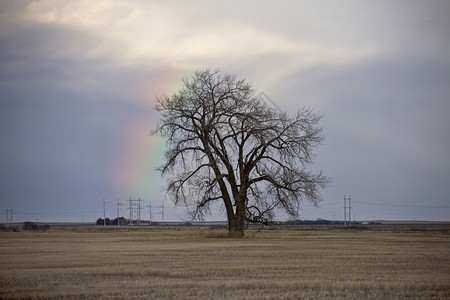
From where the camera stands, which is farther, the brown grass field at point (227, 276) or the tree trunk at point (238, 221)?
the tree trunk at point (238, 221)

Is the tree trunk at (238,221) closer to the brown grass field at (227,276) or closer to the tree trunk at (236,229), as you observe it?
the tree trunk at (236,229)

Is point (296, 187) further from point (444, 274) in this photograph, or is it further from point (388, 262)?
point (444, 274)

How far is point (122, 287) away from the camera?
1752 cm

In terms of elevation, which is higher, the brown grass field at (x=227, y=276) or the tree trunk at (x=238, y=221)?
the tree trunk at (x=238, y=221)

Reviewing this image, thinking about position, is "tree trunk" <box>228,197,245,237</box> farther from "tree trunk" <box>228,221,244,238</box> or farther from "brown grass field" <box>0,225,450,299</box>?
"brown grass field" <box>0,225,450,299</box>

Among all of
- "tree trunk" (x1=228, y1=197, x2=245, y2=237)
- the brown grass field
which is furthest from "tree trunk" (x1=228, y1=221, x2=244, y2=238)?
the brown grass field

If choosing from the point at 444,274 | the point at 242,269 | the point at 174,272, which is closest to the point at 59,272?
the point at 174,272

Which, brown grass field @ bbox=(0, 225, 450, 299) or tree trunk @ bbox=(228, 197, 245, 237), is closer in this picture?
brown grass field @ bbox=(0, 225, 450, 299)

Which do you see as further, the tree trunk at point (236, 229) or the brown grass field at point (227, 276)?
the tree trunk at point (236, 229)

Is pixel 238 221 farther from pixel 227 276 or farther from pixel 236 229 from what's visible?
pixel 227 276

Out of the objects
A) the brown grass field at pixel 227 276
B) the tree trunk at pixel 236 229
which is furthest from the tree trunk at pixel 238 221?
the brown grass field at pixel 227 276

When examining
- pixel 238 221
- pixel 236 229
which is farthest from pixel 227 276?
pixel 236 229

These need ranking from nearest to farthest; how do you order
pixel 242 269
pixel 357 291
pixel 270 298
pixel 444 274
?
1. pixel 270 298
2. pixel 357 291
3. pixel 444 274
4. pixel 242 269

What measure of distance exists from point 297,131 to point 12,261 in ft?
89.9
